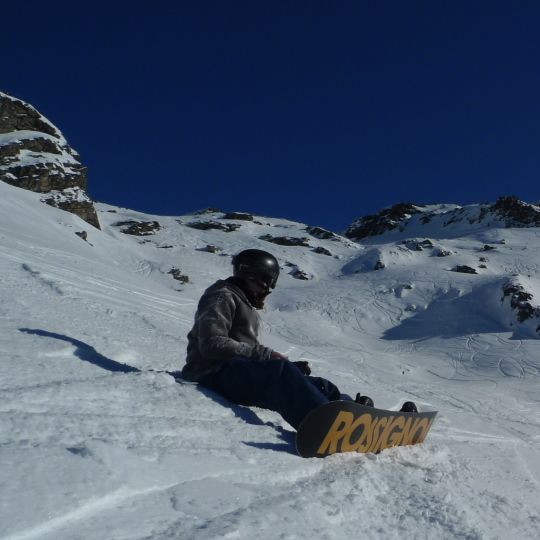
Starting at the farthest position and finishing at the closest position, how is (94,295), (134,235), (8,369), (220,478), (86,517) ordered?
(134,235)
(94,295)
(8,369)
(220,478)
(86,517)

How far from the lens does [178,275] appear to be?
36.8 m

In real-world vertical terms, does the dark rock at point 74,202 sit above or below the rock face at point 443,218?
below

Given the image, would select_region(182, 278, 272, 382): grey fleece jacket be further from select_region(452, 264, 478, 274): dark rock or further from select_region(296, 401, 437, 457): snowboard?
select_region(452, 264, 478, 274): dark rock

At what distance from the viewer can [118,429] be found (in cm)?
269

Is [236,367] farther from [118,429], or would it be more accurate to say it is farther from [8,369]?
[8,369]

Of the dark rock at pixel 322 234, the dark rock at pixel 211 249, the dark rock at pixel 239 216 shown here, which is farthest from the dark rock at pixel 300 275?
the dark rock at pixel 239 216

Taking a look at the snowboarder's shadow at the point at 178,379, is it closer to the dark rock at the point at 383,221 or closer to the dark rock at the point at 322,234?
the dark rock at the point at 322,234

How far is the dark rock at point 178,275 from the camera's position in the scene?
36.1 meters

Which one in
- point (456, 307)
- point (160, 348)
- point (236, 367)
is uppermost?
point (456, 307)

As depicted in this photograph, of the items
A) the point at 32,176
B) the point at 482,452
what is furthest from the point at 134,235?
the point at 482,452

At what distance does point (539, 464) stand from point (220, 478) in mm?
3957

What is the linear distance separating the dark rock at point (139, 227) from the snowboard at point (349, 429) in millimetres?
53173

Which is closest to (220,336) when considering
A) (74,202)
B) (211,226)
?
(74,202)

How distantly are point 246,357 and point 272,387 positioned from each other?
0.36m
